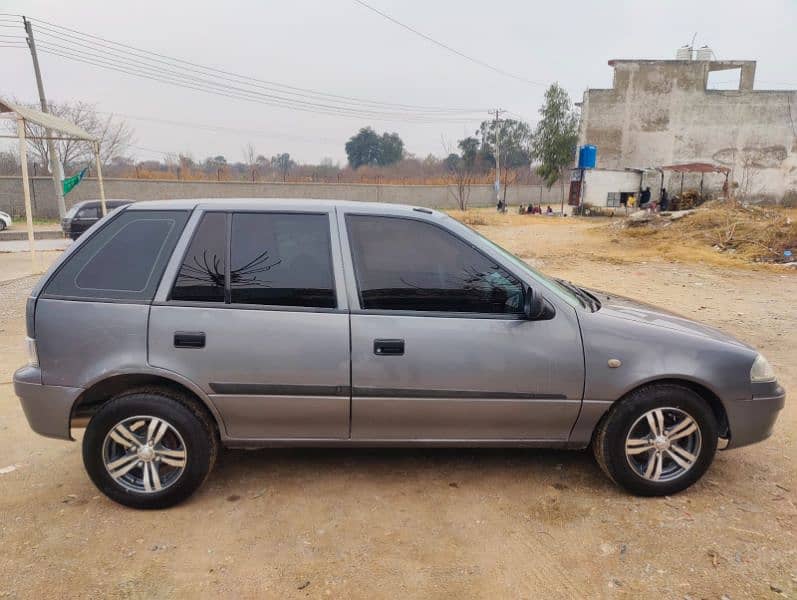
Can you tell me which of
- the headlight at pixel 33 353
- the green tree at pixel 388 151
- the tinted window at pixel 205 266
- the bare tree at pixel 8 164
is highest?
the green tree at pixel 388 151

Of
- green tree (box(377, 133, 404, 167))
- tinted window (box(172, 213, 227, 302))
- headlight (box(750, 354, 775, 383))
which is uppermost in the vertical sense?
green tree (box(377, 133, 404, 167))

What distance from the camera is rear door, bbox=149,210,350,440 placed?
2895 millimetres

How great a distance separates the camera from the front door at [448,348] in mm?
2934

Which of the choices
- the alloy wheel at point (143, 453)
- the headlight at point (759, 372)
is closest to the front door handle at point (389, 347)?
the alloy wheel at point (143, 453)

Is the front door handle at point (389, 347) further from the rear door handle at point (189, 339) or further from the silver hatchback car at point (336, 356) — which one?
the rear door handle at point (189, 339)

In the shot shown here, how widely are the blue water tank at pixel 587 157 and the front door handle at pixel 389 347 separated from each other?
32065mm

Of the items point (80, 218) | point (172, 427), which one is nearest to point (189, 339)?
point (172, 427)

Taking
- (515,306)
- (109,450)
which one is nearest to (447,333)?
(515,306)

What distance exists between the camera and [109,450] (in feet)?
9.76

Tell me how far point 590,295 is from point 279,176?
39.7 meters

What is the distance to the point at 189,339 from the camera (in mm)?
2883

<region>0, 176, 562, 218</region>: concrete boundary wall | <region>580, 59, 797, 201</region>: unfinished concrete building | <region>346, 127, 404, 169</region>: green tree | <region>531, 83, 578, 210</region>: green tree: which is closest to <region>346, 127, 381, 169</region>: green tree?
<region>346, 127, 404, 169</region>: green tree

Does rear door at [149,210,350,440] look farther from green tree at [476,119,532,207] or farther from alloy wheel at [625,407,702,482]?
green tree at [476,119,532,207]

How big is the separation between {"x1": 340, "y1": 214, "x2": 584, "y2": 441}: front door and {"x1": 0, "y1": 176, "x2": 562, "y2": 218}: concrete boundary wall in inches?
985
